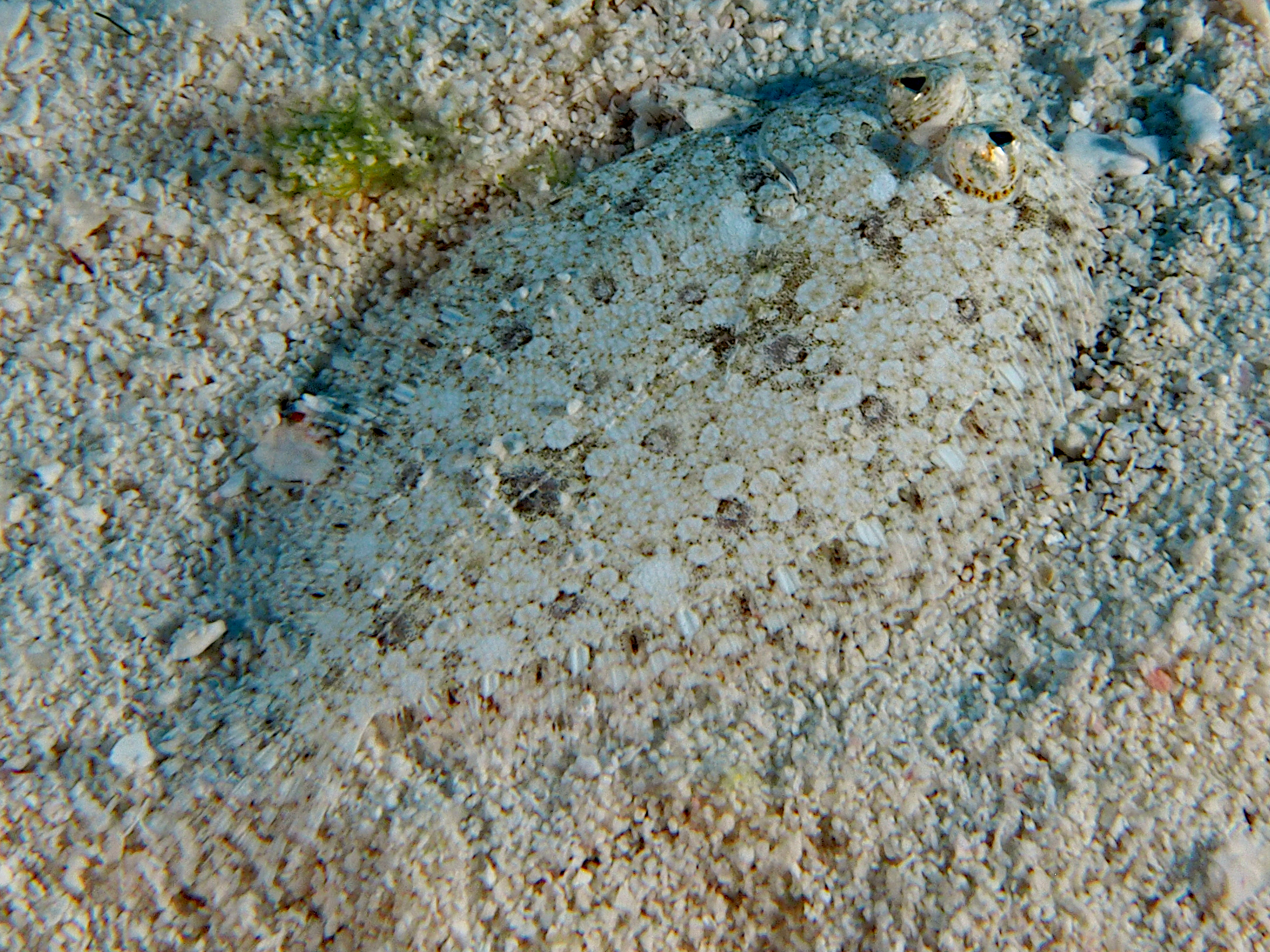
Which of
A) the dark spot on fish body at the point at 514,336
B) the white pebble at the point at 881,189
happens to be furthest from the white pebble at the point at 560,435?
the white pebble at the point at 881,189

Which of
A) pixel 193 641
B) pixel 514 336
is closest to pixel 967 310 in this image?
pixel 514 336

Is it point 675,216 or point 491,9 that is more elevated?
point 491,9

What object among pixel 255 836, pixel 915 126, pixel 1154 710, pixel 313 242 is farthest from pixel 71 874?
pixel 915 126

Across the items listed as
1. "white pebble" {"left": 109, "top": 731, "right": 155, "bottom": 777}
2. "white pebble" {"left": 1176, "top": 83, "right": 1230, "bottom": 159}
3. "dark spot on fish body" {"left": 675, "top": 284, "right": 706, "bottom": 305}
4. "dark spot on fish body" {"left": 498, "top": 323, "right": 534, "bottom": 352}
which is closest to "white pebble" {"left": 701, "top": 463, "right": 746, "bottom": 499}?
"dark spot on fish body" {"left": 675, "top": 284, "right": 706, "bottom": 305}

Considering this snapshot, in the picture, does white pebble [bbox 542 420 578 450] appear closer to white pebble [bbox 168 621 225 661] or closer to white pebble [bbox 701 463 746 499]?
white pebble [bbox 701 463 746 499]

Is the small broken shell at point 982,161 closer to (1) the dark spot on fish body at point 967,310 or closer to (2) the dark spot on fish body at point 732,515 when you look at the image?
(1) the dark spot on fish body at point 967,310

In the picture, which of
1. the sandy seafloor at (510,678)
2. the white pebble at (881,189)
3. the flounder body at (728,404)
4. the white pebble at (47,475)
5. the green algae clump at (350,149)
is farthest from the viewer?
Result: the green algae clump at (350,149)

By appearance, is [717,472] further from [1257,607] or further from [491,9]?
[491,9]
